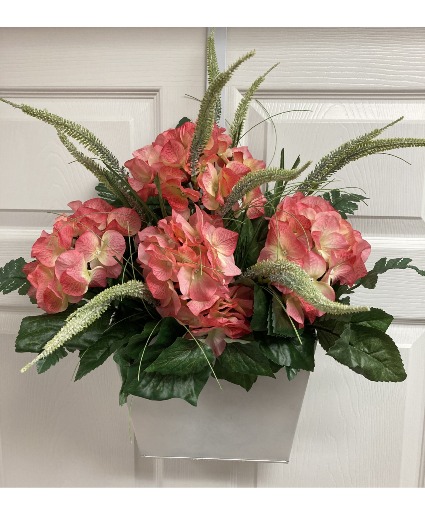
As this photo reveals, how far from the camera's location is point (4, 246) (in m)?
0.69

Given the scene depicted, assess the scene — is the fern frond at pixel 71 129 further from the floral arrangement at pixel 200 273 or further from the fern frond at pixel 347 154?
the fern frond at pixel 347 154

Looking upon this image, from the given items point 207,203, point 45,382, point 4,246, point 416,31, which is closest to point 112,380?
point 45,382

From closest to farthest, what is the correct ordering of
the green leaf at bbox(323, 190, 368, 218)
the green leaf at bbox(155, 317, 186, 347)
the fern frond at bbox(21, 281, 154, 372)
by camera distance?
the fern frond at bbox(21, 281, 154, 372)
the green leaf at bbox(155, 317, 186, 347)
the green leaf at bbox(323, 190, 368, 218)

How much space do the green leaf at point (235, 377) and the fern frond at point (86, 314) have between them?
0.10 m

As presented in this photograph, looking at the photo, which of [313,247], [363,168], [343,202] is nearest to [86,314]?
[313,247]

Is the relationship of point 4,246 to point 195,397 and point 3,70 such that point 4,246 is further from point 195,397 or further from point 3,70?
point 195,397

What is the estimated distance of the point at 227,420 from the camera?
Result: 52cm

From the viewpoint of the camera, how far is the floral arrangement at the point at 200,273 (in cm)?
43

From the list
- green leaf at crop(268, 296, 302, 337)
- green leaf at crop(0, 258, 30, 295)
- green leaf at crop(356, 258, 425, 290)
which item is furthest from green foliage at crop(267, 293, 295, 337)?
green leaf at crop(0, 258, 30, 295)

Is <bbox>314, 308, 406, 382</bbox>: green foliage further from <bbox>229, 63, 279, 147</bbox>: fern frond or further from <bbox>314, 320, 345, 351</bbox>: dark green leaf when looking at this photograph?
<bbox>229, 63, 279, 147</bbox>: fern frond

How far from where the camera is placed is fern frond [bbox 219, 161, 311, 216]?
39 cm

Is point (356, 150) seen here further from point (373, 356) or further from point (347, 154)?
point (373, 356)

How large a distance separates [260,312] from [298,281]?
0.23ft

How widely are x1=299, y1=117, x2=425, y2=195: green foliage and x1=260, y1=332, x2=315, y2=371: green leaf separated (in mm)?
145
